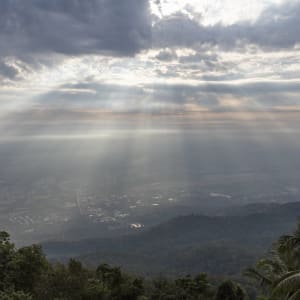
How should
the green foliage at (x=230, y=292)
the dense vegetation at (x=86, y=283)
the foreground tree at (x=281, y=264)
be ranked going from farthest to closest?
the green foliage at (x=230, y=292)
the dense vegetation at (x=86, y=283)
the foreground tree at (x=281, y=264)

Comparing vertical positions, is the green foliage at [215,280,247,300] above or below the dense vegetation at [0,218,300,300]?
below

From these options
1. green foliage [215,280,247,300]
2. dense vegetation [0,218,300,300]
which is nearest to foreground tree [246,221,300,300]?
dense vegetation [0,218,300,300]

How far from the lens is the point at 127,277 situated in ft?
121

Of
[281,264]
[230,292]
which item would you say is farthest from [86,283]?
[281,264]

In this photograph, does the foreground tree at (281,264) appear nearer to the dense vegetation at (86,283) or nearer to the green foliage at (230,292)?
the dense vegetation at (86,283)

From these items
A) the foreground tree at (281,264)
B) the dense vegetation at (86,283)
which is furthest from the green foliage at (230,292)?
the foreground tree at (281,264)

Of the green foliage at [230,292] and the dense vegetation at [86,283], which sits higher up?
the dense vegetation at [86,283]

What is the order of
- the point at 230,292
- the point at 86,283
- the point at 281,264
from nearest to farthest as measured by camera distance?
the point at 281,264, the point at 230,292, the point at 86,283

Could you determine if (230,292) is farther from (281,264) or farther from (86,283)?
(86,283)

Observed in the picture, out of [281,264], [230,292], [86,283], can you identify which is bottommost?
[230,292]

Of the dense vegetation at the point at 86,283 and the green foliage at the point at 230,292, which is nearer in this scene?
the dense vegetation at the point at 86,283

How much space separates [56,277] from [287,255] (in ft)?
61.0

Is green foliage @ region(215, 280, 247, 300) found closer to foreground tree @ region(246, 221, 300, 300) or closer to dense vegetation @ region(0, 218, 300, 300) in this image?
dense vegetation @ region(0, 218, 300, 300)

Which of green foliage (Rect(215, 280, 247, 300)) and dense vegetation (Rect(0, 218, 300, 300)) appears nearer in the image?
dense vegetation (Rect(0, 218, 300, 300))
